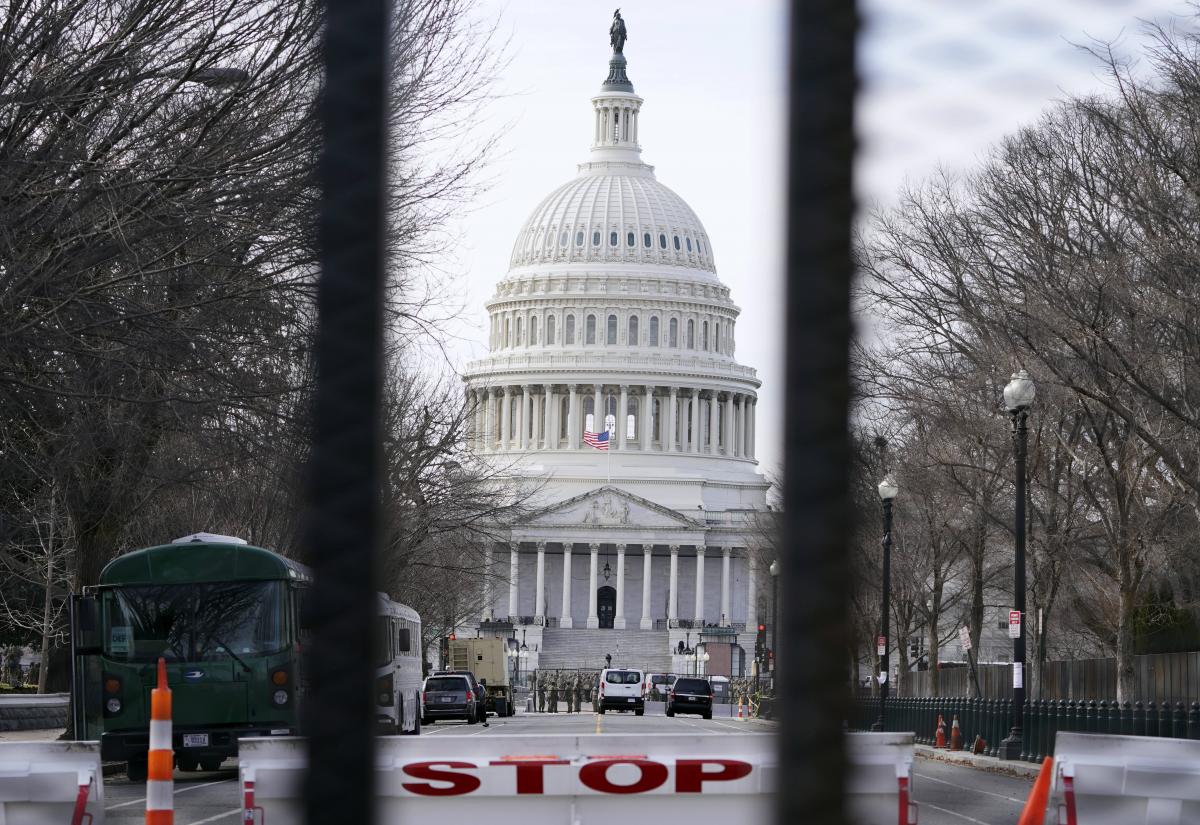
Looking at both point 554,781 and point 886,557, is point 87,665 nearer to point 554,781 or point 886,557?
point 554,781

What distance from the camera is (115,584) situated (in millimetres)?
25562

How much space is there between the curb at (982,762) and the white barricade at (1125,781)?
14.2 m

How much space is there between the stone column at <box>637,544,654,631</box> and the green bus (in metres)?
123

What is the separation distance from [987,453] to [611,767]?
1312 inches

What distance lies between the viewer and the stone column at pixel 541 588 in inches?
5846

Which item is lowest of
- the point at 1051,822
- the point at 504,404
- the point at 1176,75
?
the point at 1051,822

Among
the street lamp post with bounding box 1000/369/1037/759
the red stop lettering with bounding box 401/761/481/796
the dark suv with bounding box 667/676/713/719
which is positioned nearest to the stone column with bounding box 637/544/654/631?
the dark suv with bounding box 667/676/713/719

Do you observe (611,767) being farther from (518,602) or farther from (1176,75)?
(518,602)

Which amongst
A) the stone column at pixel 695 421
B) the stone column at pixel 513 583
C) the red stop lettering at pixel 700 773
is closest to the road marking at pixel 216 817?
the red stop lettering at pixel 700 773

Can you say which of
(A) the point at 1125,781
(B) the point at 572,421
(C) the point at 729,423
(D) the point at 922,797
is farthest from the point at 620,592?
(A) the point at 1125,781

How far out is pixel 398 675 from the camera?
115 ft

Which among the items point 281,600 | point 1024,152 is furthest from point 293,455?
point 1024,152

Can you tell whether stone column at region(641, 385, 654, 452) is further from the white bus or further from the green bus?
the green bus

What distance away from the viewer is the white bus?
101 ft
